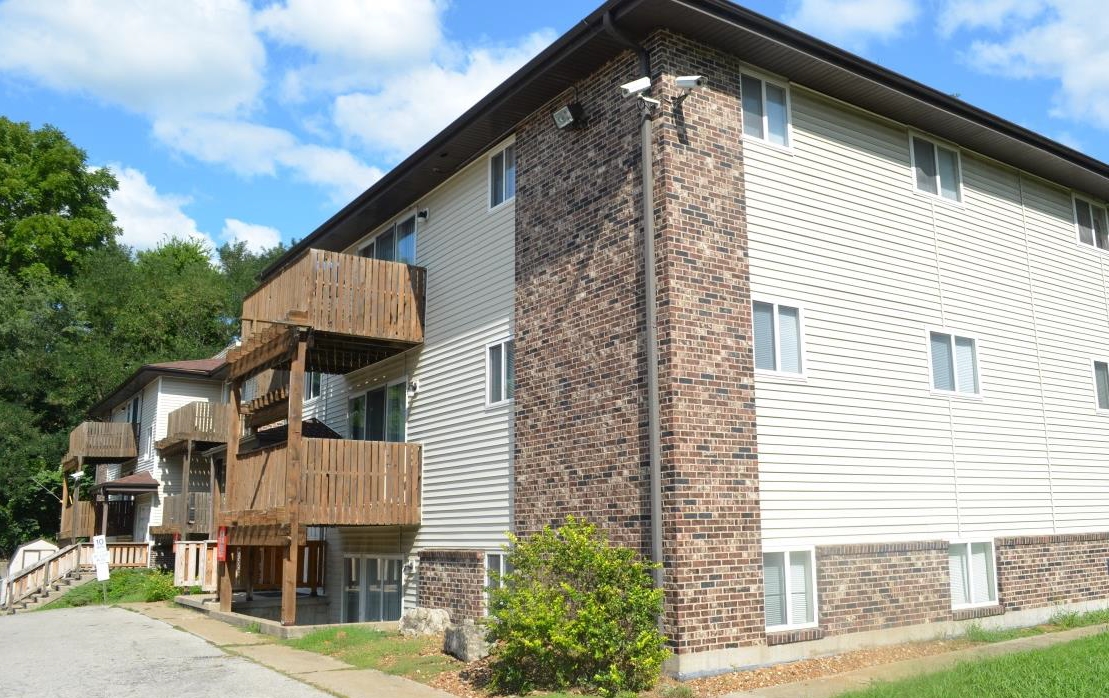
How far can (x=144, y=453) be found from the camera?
36.6m

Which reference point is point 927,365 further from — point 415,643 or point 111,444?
point 111,444

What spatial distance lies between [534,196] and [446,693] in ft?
23.3

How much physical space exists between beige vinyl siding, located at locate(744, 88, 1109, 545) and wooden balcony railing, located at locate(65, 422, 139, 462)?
31900 mm

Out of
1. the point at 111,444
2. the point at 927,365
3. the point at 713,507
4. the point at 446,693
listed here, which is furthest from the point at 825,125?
the point at 111,444

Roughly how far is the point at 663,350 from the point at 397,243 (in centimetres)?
918

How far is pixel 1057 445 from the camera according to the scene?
49.9ft

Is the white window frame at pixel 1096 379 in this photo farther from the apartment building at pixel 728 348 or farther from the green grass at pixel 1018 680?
the green grass at pixel 1018 680

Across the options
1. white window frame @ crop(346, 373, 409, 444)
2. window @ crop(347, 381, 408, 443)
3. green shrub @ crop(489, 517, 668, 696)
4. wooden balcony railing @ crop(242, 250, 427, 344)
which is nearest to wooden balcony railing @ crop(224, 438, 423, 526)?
white window frame @ crop(346, 373, 409, 444)

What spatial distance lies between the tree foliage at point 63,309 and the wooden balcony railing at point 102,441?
8578 mm

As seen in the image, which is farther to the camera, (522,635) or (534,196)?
(534,196)

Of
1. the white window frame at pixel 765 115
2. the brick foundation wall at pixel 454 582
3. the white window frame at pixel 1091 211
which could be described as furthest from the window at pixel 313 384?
the white window frame at pixel 1091 211

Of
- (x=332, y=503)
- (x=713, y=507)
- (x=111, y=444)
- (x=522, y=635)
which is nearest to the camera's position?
(x=522, y=635)

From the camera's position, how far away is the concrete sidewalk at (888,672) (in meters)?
9.41

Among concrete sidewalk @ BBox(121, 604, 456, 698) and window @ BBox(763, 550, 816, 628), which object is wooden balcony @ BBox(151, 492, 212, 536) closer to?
concrete sidewalk @ BBox(121, 604, 456, 698)
